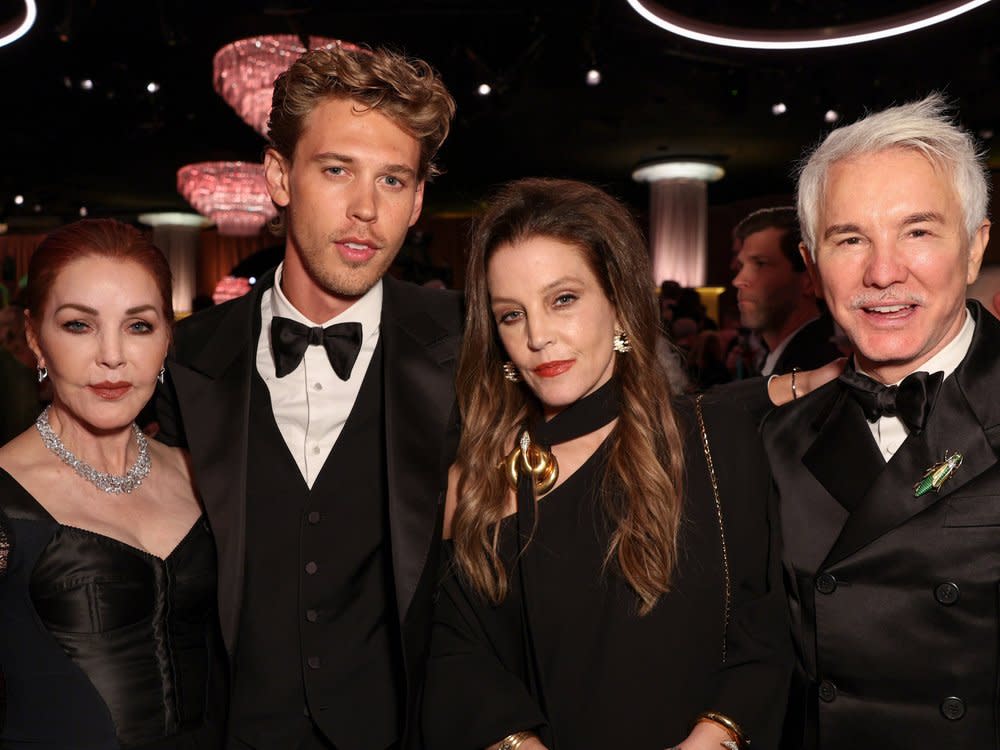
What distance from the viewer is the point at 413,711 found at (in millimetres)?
1954

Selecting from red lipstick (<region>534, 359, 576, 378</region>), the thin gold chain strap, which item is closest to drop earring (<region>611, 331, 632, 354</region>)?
red lipstick (<region>534, 359, 576, 378</region>)

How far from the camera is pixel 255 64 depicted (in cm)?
566

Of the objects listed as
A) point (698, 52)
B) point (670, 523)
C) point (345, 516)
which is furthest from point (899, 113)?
point (698, 52)

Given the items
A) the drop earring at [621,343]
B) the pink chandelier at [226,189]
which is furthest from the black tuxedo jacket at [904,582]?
the pink chandelier at [226,189]

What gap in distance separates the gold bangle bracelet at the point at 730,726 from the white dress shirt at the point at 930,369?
62 centimetres

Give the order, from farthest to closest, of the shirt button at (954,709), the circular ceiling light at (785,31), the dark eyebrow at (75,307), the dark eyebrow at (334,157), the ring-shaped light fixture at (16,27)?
Result: 1. the circular ceiling light at (785,31)
2. the ring-shaped light fixture at (16,27)
3. the dark eyebrow at (334,157)
4. the dark eyebrow at (75,307)
5. the shirt button at (954,709)

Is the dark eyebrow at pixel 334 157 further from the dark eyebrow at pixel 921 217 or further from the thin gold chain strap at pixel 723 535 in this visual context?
the dark eyebrow at pixel 921 217

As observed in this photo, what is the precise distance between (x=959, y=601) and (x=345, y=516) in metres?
1.27

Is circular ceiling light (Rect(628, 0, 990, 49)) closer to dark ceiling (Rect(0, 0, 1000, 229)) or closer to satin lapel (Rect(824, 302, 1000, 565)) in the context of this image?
dark ceiling (Rect(0, 0, 1000, 229))

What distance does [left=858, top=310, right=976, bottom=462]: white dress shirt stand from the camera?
186 cm

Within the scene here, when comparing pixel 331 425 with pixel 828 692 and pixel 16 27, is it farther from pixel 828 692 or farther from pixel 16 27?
pixel 16 27

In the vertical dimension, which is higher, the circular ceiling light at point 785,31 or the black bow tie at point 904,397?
the circular ceiling light at point 785,31

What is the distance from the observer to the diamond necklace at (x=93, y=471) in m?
1.96

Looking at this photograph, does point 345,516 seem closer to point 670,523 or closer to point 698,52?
point 670,523
